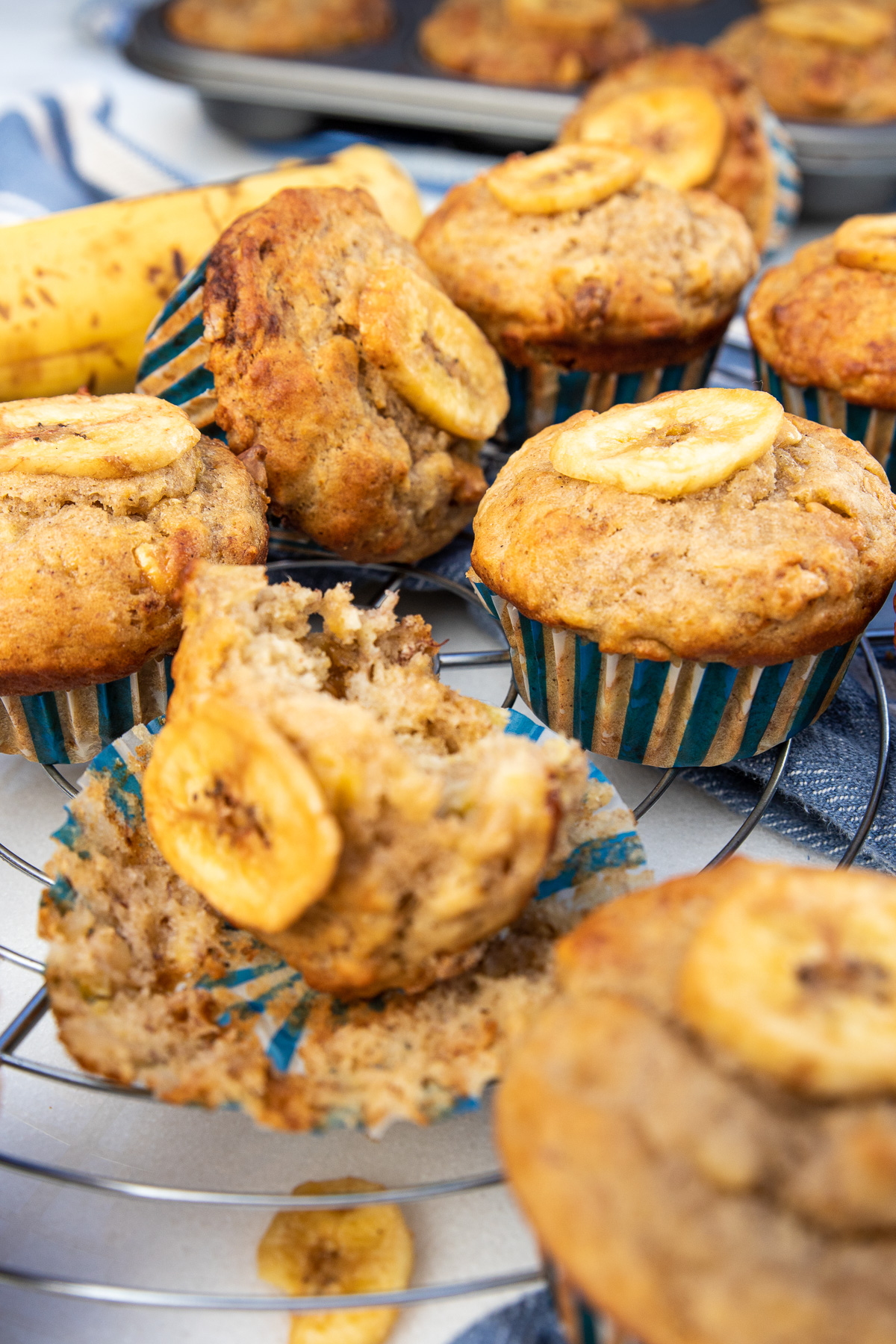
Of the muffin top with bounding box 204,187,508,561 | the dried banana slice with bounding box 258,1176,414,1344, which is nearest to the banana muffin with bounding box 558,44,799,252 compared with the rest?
the muffin top with bounding box 204,187,508,561

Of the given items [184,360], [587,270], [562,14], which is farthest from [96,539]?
[562,14]

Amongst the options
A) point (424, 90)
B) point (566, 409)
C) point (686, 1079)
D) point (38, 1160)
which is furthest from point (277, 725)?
point (424, 90)

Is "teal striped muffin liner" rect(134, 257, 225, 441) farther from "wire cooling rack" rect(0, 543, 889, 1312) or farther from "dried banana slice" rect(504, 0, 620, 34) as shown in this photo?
"dried banana slice" rect(504, 0, 620, 34)

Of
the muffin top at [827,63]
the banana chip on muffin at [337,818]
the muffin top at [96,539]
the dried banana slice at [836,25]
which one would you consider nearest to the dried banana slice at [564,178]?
the muffin top at [96,539]

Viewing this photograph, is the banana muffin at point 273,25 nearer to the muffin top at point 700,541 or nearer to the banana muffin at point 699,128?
the banana muffin at point 699,128

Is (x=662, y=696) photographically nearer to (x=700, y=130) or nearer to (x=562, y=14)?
(x=700, y=130)
